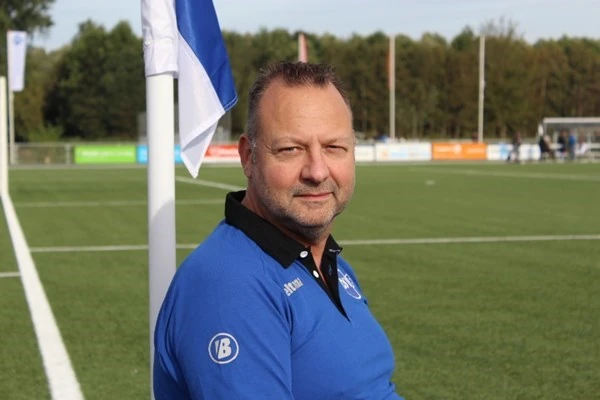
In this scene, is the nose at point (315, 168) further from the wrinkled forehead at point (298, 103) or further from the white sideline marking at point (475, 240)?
the white sideline marking at point (475, 240)

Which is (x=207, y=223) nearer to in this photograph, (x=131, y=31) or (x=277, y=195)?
(x=277, y=195)

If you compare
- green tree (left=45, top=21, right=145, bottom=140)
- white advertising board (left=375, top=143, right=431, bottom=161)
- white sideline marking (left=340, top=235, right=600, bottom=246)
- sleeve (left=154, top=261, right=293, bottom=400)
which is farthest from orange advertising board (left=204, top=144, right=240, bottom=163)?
sleeve (left=154, top=261, right=293, bottom=400)

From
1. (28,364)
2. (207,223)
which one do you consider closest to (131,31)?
(207,223)

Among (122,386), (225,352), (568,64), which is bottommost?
(122,386)

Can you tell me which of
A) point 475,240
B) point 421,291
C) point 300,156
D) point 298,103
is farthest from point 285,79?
point 475,240

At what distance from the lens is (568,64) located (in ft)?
375

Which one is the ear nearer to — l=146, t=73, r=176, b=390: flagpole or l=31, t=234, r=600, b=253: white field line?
l=146, t=73, r=176, b=390: flagpole

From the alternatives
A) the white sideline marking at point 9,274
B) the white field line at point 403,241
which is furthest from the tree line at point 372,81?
the white sideline marking at point 9,274

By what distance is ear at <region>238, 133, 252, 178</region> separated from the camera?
2.69m

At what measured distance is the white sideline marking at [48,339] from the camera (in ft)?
20.8

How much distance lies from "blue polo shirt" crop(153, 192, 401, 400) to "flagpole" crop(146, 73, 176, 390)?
1067mm

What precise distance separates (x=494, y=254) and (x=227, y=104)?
9.60 m

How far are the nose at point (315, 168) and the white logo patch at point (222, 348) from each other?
1.52 ft

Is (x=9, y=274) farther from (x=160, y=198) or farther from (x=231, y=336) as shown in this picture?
(x=231, y=336)
